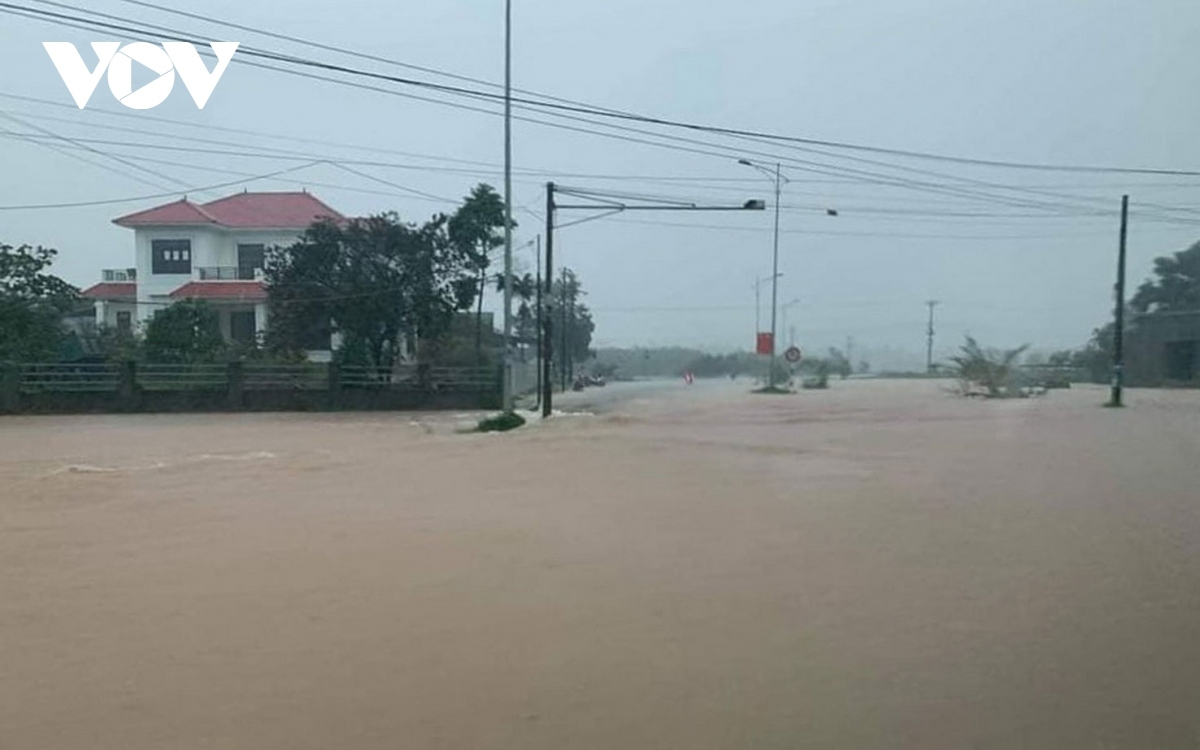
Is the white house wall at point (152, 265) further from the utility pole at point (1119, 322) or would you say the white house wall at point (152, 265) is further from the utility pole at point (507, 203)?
the utility pole at point (1119, 322)

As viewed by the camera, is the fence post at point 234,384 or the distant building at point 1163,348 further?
the distant building at point 1163,348

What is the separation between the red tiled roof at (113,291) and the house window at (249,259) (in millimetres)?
4362

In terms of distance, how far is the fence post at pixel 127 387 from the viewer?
3541cm

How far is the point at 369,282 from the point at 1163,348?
2734 cm

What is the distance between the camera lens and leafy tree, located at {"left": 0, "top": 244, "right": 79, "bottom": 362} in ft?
118

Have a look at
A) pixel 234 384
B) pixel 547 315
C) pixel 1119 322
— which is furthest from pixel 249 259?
pixel 1119 322

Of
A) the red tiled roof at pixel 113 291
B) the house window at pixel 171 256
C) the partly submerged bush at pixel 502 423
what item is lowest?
the partly submerged bush at pixel 502 423

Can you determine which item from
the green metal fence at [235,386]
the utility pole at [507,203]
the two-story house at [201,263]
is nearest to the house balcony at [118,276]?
the two-story house at [201,263]

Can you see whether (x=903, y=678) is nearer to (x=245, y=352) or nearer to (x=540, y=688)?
(x=540, y=688)

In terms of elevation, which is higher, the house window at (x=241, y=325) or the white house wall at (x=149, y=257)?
the white house wall at (x=149, y=257)

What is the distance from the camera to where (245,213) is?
4834 centimetres

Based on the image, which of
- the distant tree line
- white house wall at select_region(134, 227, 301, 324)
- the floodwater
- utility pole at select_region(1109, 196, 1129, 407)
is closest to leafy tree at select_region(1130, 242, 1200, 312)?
the distant tree line

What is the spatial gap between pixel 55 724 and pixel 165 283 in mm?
43425

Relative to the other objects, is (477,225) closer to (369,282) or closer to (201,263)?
(369,282)
